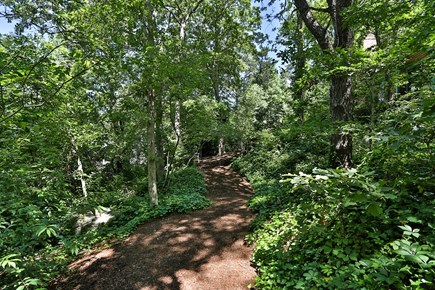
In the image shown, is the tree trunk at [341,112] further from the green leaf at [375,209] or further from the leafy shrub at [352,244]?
the green leaf at [375,209]

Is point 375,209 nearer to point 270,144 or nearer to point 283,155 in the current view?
point 283,155

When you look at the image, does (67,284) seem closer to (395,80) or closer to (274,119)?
(395,80)

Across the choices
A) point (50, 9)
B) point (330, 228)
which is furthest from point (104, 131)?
point (330, 228)

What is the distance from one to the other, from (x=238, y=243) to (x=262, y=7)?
6670 mm

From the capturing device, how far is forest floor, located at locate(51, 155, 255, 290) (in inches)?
153

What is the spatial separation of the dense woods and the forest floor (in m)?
0.39

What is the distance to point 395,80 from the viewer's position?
4711mm

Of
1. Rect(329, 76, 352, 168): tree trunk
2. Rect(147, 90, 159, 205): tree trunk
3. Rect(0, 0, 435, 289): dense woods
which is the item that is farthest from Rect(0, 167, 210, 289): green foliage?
Rect(329, 76, 352, 168): tree trunk

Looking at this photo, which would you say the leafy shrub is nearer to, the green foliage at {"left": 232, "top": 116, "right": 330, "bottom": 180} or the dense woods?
the dense woods

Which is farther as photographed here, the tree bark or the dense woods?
the tree bark

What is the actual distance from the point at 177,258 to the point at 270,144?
8979 millimetres

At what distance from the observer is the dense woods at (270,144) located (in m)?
2.47

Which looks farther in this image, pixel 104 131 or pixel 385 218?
pixel 104 131

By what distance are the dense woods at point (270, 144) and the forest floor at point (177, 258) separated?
393 millimetres
